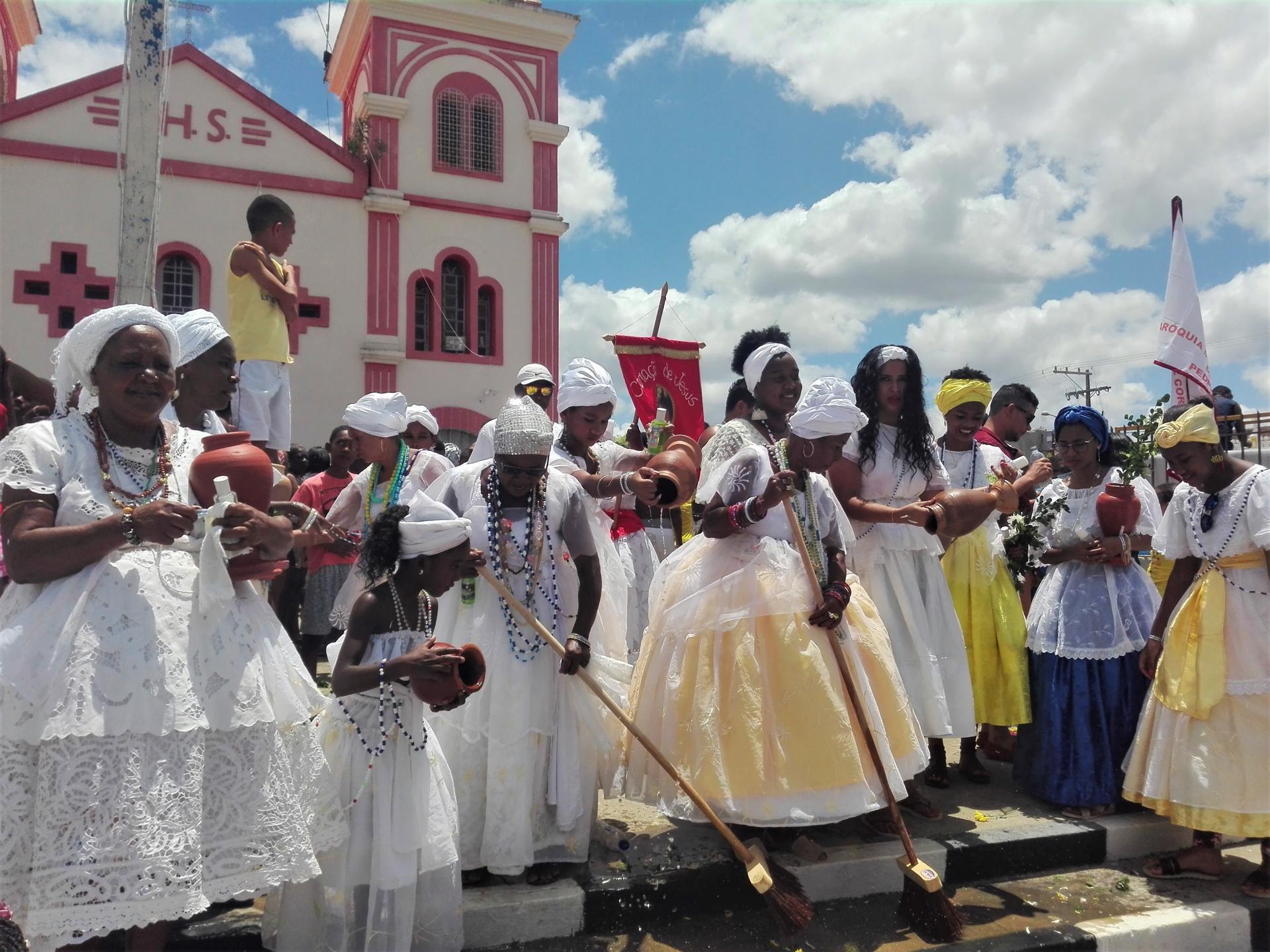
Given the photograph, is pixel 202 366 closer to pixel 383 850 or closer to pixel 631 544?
pixel 383 850

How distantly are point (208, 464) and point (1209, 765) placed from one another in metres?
4.60

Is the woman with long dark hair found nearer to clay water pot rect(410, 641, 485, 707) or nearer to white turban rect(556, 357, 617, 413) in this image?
white turban rect(556, 357, 617, 413)

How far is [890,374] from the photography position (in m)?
5.05

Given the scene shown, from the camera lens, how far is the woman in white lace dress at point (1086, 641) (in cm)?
491

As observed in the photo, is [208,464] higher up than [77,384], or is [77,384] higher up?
[77,384]

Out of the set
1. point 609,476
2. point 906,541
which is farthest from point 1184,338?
point 609,476

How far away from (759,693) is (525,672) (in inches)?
39.5

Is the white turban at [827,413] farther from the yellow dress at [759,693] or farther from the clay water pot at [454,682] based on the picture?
the clay water pot at [454,682]

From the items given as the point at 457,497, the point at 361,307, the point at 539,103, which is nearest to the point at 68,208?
the point at 361,307

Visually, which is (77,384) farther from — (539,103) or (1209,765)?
(539,103)

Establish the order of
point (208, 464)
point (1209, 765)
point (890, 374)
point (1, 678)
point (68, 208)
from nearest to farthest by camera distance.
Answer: point (1, 678), point (208, 464), point (1209, 765), point (890, 374), point (68, 208)

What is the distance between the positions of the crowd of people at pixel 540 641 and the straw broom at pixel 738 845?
0.08 m

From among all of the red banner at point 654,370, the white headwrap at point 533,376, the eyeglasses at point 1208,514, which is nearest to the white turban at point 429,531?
the white headwrap at point 533,376

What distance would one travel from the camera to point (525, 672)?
12.4ft
